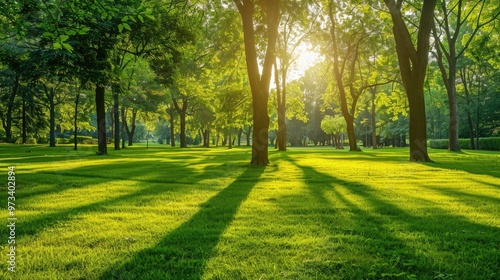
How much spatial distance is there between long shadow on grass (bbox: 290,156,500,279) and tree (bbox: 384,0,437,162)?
10010 mm

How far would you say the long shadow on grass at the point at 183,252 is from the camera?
3031mm

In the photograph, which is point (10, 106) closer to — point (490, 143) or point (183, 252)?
point (183, 252)

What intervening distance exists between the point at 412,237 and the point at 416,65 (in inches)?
492

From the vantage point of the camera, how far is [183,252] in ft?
11.6

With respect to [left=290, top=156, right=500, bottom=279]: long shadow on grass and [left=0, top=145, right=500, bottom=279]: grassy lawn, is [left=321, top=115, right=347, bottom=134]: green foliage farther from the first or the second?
[left=290, top=156, right=500, bottom=279]: long shadow on grass

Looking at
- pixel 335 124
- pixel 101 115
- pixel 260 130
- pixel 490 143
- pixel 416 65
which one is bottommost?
pixel 490 143

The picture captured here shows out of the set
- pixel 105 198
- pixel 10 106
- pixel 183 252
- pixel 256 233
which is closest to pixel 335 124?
pixel 10 106

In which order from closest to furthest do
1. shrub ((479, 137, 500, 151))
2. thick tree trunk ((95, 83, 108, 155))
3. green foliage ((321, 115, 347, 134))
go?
thick tree trunk ((95, 83, 108, 155)), shrub ((479, 137, 500, 151)), green foliage ((321, 115, 347, 134))

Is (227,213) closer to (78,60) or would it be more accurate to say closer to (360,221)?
(360,221)

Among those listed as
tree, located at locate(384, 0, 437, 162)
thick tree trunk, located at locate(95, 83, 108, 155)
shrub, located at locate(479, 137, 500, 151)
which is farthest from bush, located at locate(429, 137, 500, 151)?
thick tree trunk, located at locate(95, 83, 108, 155)

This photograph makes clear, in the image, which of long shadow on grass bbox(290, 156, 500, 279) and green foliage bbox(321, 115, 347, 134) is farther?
green foliage bbox(321, 115, 347, 134)

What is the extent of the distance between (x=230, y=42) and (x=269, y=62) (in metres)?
4.91

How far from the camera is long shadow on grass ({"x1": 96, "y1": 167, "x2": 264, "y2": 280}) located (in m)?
3.03

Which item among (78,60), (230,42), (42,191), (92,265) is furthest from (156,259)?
(230,42)
